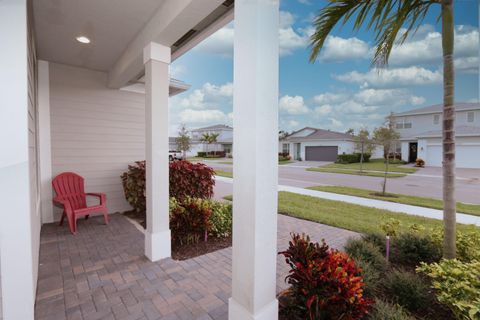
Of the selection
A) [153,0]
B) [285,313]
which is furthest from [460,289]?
[153,0]

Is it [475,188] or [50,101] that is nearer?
[50,101]

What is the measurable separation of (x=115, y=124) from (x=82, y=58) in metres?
1.39

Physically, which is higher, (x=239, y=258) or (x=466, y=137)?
(x=466, y=137)

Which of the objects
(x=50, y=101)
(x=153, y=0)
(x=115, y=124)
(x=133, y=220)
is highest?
(x=153, y=0)

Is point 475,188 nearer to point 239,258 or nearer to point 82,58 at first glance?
point 239,258

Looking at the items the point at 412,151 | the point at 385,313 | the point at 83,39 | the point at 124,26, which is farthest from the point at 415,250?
the point at 412,151

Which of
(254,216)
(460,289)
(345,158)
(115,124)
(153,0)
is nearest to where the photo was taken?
(254,216)

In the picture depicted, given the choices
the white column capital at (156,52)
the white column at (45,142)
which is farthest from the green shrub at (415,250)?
the white column at (45,142)

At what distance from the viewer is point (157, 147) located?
2.84 meters

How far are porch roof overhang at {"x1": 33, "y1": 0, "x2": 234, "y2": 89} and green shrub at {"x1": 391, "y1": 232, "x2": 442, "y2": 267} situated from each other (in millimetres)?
3414

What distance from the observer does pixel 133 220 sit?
4.57m

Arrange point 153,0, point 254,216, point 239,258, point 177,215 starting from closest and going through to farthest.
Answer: point 254,216 < point 239,258 < point 153,0 < point 177,215

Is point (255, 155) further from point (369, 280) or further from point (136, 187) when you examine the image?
point (136, 187)

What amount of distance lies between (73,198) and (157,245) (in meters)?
2.53
